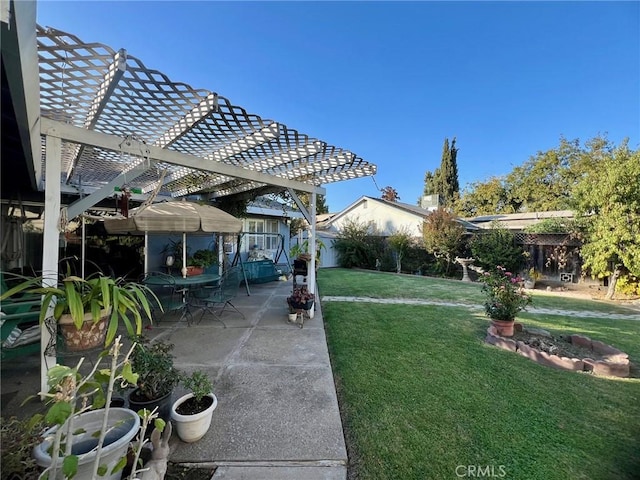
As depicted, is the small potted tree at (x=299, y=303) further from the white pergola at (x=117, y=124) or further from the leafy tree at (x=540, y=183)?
the leafy tree at (x=540, y=183)

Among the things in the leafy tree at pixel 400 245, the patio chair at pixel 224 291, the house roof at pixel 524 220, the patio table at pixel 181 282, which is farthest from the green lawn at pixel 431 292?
the house roof at pixel 524 220

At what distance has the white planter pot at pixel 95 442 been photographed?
1456mm

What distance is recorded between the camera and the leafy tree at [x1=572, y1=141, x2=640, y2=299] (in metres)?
8.38

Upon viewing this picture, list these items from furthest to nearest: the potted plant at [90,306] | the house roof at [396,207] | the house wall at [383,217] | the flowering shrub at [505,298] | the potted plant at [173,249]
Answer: the house wall at [383,217] → the house roof at [396,207] → the potted plant at [173,249] → the flowering shrub at [505,298] → the potted plant at [90,306]

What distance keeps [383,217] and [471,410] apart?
15.6 m

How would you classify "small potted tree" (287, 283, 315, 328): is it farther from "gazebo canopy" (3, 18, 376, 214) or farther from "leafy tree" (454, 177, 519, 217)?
"leafy tree" (454, 177, 519, 217)

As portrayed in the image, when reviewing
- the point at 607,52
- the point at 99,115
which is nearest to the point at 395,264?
the point at 607,52

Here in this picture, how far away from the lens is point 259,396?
9.63ft

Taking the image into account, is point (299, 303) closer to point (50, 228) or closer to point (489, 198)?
point (50, 228)

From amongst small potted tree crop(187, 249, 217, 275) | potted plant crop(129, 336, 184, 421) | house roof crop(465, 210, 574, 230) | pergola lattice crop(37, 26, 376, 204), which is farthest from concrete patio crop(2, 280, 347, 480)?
house roof crop(465, 210, 574, 230)

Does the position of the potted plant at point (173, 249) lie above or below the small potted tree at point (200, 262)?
above

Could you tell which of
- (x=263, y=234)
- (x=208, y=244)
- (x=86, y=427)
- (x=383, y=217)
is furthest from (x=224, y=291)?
(x=383, y=217)

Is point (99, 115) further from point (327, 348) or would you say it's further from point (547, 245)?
point (547, 245)

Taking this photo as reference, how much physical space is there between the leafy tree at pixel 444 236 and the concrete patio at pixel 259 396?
957 cm
